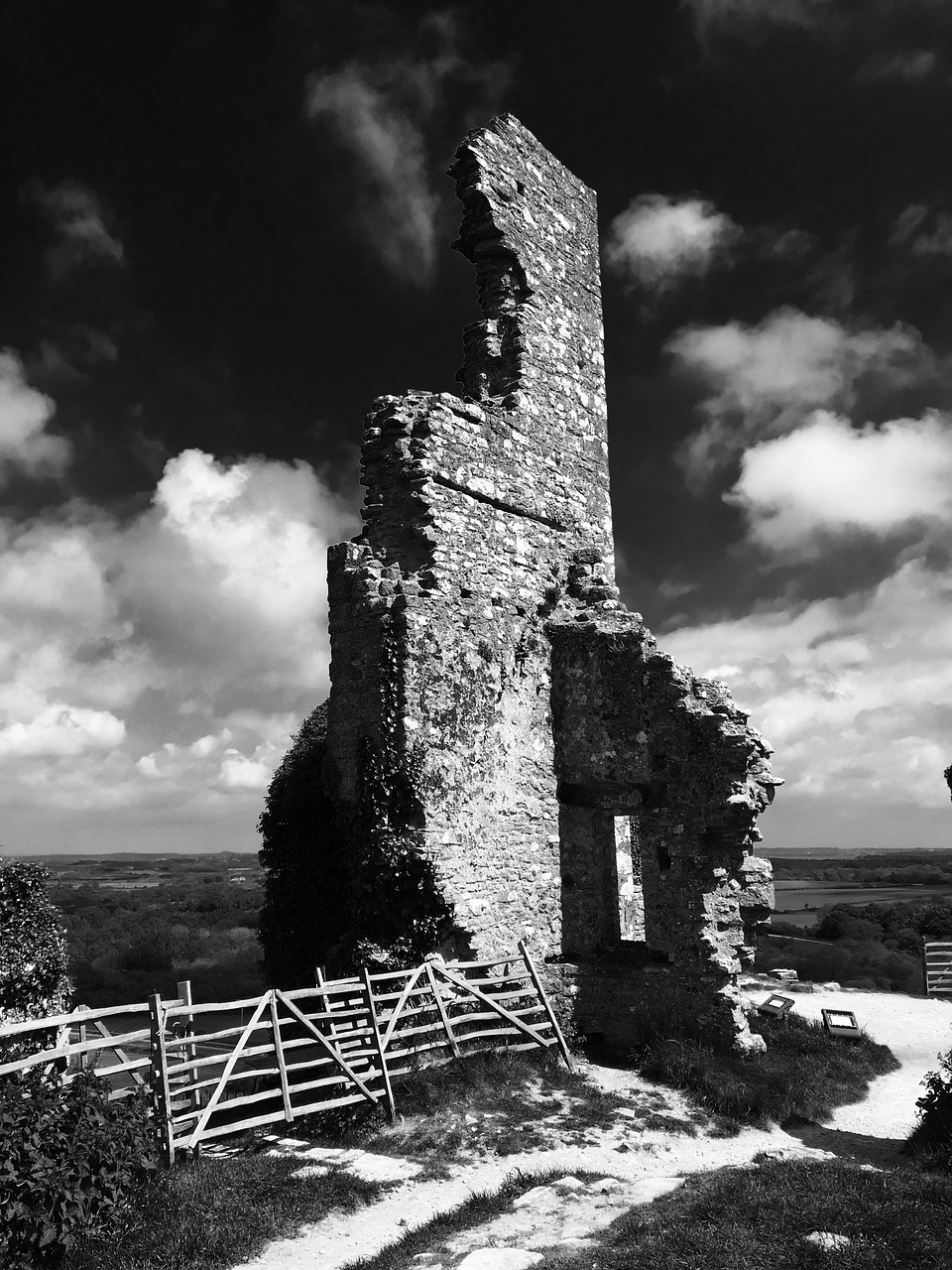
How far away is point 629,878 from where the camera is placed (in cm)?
1398

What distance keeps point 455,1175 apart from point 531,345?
10.6 meters

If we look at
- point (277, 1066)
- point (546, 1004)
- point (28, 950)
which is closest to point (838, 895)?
point (28, 950)

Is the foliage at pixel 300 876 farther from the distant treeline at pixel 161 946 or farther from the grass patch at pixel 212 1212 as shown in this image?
the distant treeline at pixel 161 946

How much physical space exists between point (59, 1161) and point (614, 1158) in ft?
14.4

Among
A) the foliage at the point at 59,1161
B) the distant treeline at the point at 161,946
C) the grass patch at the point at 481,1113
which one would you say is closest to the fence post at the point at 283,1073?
the grass patch at the point at 481,1113

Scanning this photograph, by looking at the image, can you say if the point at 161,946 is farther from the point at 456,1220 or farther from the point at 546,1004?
the point at 456,1220

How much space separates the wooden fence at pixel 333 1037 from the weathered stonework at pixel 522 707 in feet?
2.22

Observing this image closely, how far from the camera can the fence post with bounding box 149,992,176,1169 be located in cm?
683

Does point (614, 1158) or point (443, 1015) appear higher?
point (443, 1015)

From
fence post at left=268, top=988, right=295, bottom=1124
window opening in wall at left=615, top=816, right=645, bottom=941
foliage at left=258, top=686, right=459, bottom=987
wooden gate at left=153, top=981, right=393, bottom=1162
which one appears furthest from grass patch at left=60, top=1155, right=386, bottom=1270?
window opening in wall at left=615, top=816, right=645, bottom=941

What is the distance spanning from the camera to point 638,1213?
5961 mm

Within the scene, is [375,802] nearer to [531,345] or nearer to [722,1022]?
[722,1022]

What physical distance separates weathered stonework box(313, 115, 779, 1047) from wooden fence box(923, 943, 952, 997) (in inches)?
390

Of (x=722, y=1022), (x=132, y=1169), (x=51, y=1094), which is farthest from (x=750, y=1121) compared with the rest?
(x=51, y=1094)
